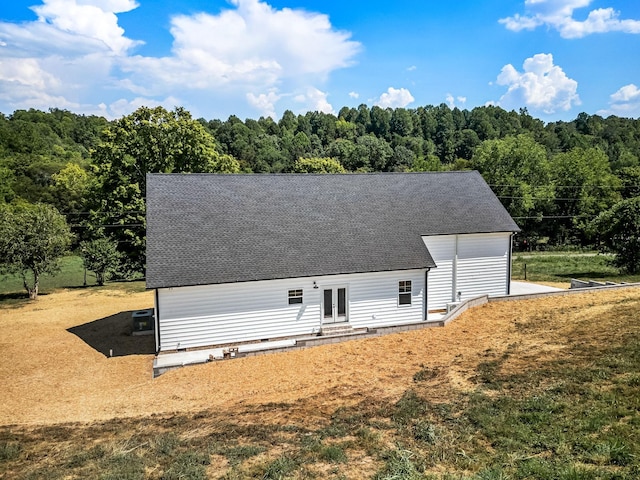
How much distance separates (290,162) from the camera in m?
79.9

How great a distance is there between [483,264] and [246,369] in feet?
41.7

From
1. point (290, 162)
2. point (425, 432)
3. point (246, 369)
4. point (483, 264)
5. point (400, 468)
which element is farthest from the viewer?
point (290, 162)

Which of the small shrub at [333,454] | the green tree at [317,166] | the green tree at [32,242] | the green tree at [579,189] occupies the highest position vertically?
the green tree at [317,166]

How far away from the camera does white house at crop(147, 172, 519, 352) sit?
1556 cm

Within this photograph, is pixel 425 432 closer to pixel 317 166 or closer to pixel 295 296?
pixel 295 296

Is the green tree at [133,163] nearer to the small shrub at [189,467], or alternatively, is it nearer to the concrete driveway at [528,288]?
the concrete driveway at [528,288]

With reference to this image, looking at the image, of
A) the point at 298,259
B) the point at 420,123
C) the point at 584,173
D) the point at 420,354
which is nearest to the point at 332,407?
the point at 420,354

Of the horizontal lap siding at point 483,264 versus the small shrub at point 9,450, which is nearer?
the small shrub at point 9,450

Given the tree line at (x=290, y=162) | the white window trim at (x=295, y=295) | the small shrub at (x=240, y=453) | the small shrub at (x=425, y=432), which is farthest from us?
the tree line at (x=290, y=162)

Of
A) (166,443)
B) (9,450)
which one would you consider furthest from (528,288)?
(9,450)

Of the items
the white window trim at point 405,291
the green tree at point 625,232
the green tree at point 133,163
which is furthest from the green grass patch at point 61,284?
the green tree at point 625,232

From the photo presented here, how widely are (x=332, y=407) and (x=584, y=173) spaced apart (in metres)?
52.0

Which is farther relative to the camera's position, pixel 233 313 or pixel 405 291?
pixel 405 291

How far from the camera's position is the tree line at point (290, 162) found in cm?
3022
